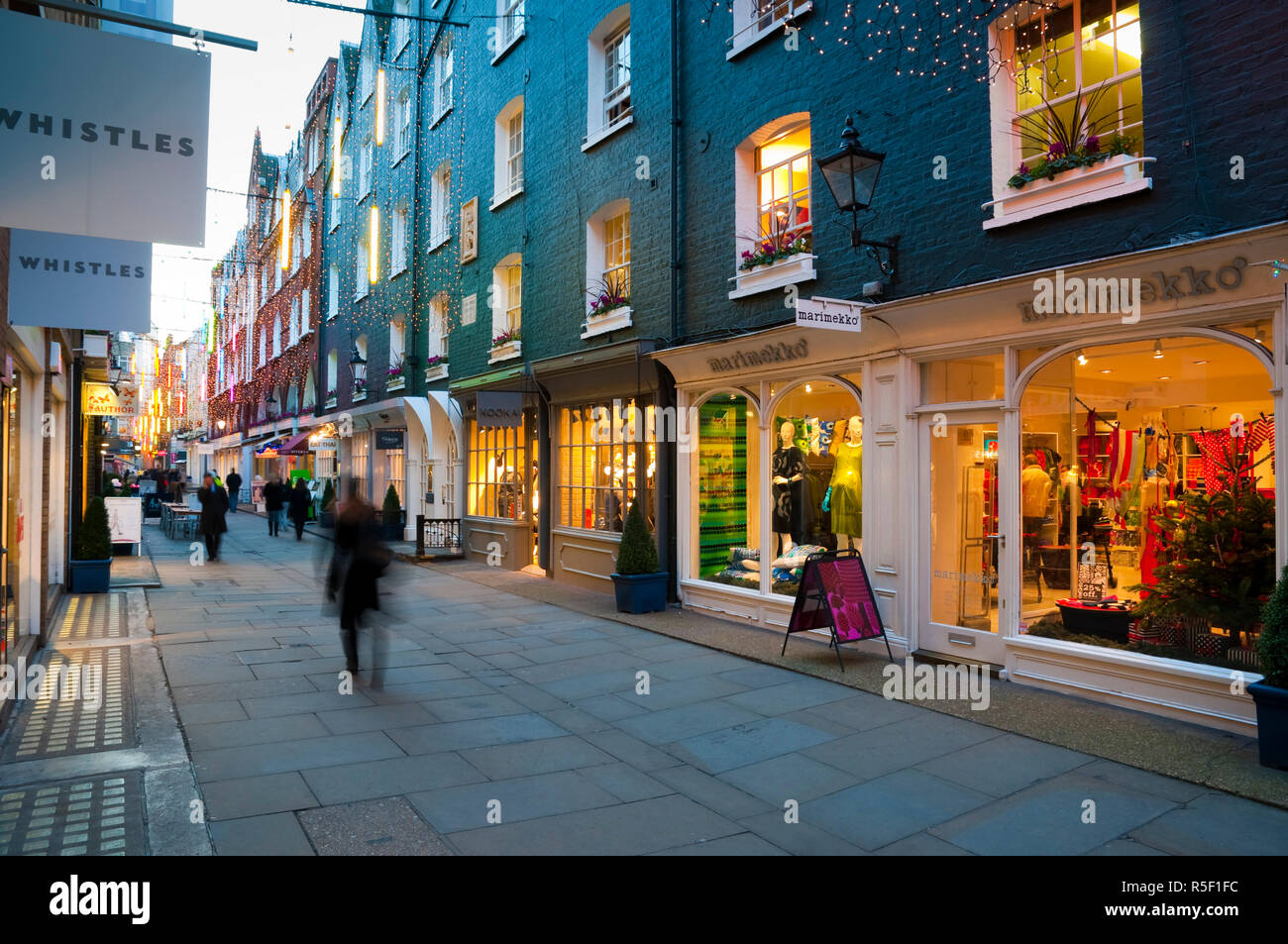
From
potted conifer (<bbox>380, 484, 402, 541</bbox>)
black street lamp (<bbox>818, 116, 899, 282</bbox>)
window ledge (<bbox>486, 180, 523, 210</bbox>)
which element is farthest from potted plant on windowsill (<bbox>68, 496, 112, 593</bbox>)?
black street lamp (<bbox>818, 116, 899, 282</bbox>)

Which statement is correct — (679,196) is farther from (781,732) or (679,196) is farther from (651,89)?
(781,732)

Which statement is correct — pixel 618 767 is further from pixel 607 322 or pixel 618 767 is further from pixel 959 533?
pixel 607 322

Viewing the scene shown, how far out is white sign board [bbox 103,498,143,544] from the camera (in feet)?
51.7

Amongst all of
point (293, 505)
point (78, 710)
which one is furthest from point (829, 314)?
point (293, 505)

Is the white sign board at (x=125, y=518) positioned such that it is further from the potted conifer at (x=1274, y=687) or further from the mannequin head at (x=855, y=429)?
the potted conifer at (x=1274, y=687)

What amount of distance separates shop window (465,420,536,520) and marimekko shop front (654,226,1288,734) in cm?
627

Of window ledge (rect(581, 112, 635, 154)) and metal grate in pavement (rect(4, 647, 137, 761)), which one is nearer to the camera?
metal grate in pavement (rect(4, 647, 137, 761))

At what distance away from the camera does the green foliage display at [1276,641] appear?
502 centimetres

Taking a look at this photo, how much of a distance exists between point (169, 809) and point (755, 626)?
654 centimetres

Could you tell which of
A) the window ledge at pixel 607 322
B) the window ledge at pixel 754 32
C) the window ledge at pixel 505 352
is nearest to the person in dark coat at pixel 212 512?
the window ledge at pixel 505 352

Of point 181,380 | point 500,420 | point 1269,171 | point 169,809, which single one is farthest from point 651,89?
point 181,380

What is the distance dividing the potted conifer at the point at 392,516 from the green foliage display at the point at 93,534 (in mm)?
8025

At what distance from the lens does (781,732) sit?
6.09 metres

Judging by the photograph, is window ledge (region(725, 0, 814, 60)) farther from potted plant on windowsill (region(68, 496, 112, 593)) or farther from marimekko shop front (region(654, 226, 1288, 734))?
potted plant on windowsill (region(68, 496, 112, 593))
